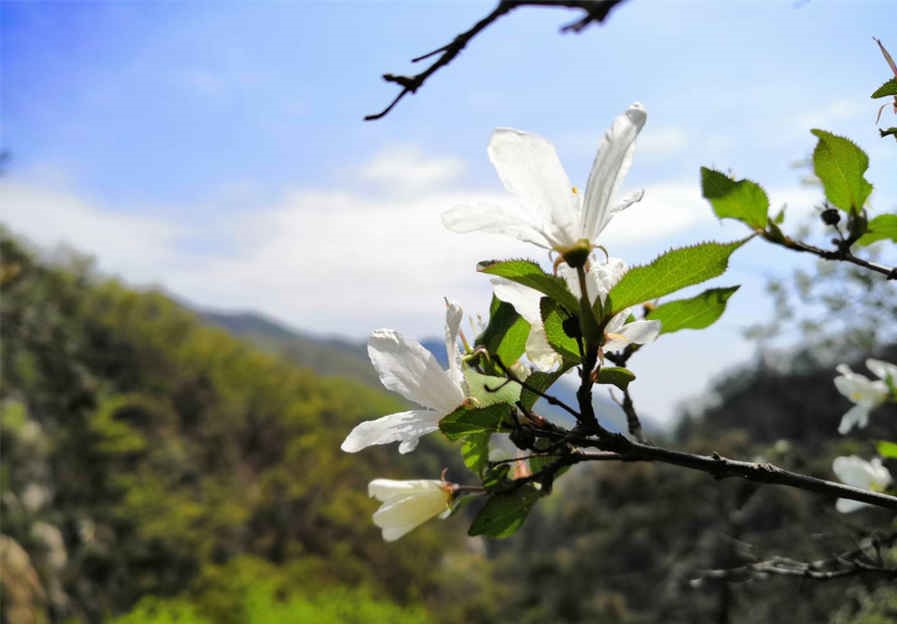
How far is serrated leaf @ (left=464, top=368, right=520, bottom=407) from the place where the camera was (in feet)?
1.39

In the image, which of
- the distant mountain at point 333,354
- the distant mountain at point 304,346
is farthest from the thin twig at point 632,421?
the distant mountain at point 304,346

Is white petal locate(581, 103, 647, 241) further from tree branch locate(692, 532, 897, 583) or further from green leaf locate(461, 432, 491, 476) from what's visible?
tree branch locate(692, 532, 897, 583)

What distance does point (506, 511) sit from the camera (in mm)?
441

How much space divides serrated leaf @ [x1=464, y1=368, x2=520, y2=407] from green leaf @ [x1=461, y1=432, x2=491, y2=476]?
2 centimetres

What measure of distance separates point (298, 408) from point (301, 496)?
2.28 meters

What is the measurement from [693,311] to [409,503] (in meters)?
0.21

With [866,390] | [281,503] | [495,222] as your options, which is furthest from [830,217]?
[281,503]

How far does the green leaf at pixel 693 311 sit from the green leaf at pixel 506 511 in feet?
0.41

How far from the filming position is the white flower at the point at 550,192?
35 centimetres

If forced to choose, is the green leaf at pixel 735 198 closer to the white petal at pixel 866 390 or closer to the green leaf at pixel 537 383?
the green leaf at pixel 537 383

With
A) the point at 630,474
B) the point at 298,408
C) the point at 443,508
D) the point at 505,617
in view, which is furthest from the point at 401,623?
the point at 443,508

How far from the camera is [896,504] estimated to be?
0.41 m

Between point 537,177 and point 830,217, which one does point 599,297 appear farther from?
point 830,217

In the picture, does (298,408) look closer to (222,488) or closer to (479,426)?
(222,488)
